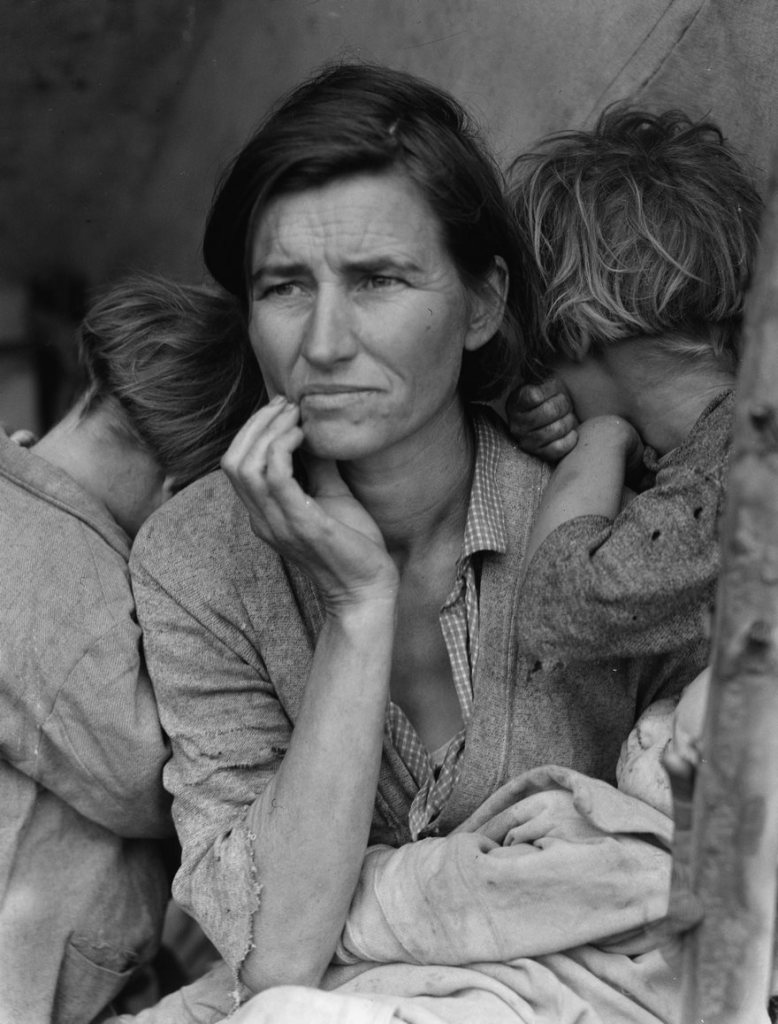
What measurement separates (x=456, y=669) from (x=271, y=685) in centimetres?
32

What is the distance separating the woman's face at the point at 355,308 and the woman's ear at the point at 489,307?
12 cm

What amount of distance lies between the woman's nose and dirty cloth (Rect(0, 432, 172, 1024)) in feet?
2.06

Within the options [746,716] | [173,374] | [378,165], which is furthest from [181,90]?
[746,716]

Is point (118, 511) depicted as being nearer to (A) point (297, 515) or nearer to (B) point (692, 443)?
(A) point (297, 515)

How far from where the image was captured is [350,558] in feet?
7.12

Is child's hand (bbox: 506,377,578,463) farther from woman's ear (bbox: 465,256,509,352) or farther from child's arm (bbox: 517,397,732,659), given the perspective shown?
child's arm (bbox: 517,397,732,659)

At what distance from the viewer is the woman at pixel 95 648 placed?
2.41 meters

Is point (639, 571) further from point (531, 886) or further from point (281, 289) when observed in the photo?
point (281, 289)

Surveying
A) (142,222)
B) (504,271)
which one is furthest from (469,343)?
(142,222)

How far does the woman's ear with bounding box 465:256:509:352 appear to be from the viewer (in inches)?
95.1

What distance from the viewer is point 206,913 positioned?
2.25 m

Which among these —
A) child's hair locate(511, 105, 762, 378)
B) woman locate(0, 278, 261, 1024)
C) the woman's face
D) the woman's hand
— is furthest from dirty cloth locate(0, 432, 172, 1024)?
child's hair locate(511, 105, 762, 378)

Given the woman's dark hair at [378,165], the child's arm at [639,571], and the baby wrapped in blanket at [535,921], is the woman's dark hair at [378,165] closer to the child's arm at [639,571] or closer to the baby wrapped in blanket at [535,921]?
the child's arm at [639,571]

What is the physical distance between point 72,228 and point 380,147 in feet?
4.52
